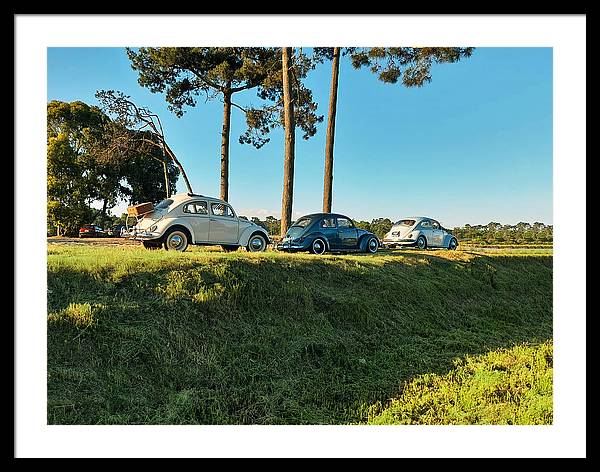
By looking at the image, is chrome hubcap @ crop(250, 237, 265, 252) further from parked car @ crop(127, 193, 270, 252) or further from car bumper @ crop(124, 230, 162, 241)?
car bumper @ crop(124, 230, 162, 241)

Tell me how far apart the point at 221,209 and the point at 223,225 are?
1.15ft

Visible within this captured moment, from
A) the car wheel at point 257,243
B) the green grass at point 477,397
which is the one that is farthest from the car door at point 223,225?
the green grass at point 477,397

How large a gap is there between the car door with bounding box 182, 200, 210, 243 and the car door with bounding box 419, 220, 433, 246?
7654 millimetres

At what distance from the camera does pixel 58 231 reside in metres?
22.2

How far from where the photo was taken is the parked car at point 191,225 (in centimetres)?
904

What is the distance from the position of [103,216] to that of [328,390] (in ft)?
74.9

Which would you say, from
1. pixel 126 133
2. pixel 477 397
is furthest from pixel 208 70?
pixel 477 397

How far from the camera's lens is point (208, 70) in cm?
1673

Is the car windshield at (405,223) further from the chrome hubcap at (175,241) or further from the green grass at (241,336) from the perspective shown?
the chrome hubcap at (175,241)

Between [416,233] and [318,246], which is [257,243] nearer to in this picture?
[318,246]

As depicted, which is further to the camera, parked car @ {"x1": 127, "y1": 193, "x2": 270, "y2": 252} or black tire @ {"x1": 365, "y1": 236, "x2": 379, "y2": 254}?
black tire @ {"x1": 365, "y1": 236, "x2": 379, "y2": 254}

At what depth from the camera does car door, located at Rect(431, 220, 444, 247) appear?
14984mm

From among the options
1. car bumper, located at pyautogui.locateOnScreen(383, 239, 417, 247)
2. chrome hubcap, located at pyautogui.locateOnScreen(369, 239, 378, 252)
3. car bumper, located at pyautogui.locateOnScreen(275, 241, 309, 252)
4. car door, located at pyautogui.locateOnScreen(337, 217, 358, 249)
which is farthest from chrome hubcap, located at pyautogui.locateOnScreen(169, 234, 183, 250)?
car bumper, located at pyautogui.locateOnScreen(383, 239, 417, 247)
